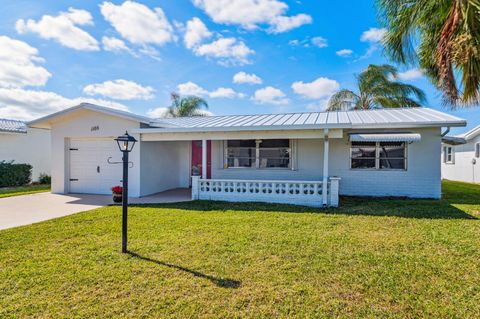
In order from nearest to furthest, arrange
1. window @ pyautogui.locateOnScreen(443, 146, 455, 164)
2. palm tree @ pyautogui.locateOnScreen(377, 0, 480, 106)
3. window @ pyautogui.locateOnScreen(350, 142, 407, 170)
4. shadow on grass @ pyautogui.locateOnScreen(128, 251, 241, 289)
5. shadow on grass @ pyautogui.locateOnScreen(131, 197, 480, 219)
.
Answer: shadow on grass @ pyautogui.locateOnScreen(128, 251, 241, 289) → palm tree @ pyautogui.locateOnScreen(377, 0, 480, 106) → shadow on grass @ pyautogui.locateOnScreen(131, 197, 480, 219) → window @ pyautogui.locateOnScreen(350, 142, 407, 170) → window @ pyautogui.locateOnScreen(443, 146, 455, 164)

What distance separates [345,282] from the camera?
3678mm

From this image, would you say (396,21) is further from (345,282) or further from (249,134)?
(345,282)

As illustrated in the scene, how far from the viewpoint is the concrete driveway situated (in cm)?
720

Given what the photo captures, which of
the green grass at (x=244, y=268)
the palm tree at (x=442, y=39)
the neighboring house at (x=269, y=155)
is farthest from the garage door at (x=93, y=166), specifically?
the palm tree at (x=442, y=39)

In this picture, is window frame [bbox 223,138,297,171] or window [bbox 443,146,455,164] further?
window [bbox 443,146,455,164]

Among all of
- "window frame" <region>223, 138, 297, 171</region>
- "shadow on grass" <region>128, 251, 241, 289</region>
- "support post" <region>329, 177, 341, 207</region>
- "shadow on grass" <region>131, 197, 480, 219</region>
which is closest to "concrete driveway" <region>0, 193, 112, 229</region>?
"shadow on grass" <region>131, 197, 480, 219</region>

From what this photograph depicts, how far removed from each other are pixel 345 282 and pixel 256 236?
2.27m

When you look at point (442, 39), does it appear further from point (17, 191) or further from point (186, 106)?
point (186, 106)

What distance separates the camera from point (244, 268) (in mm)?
4102

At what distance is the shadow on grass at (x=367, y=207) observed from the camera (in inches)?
300

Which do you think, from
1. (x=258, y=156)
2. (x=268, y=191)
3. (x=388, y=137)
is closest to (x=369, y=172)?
(x=388, y=137)

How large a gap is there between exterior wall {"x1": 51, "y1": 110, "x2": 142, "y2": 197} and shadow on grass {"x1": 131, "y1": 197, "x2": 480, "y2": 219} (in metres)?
2.33

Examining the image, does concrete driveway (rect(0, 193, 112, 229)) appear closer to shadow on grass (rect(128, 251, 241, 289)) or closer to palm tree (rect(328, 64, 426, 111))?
shadow on grass (rect(128, 251, 241, 289))

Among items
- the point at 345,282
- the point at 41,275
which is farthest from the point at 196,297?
the point at 41,275
